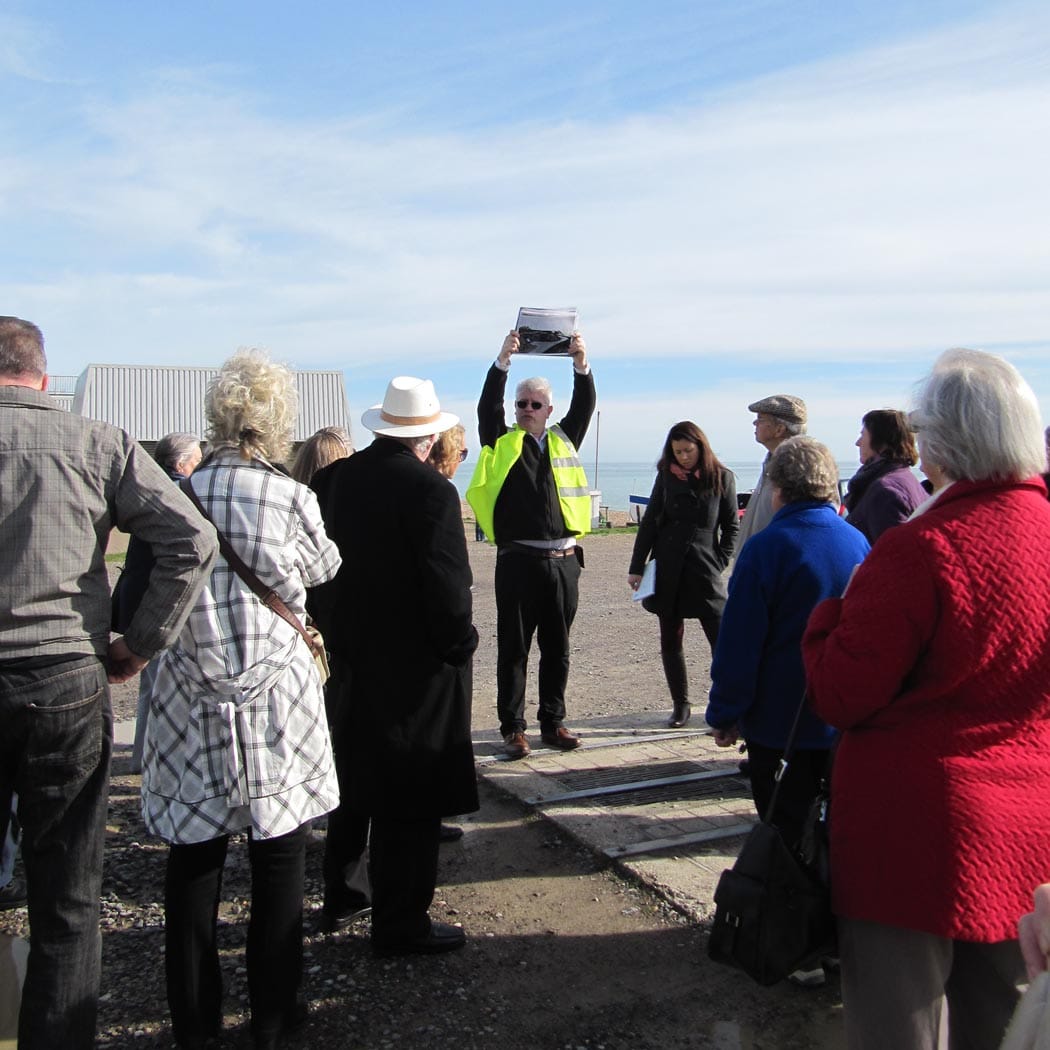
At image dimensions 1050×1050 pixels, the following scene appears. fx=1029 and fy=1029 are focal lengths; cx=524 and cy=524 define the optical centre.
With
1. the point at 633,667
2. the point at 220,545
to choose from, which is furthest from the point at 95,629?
the point at 633,667

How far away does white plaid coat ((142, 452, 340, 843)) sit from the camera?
3.11 meters

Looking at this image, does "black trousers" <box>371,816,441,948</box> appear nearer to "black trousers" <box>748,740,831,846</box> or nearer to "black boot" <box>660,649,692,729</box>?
"black trousers" <box>748,740,831,846</box>

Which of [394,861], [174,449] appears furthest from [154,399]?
[394,861]

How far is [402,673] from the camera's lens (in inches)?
147

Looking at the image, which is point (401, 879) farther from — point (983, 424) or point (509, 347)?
point (509, 347)

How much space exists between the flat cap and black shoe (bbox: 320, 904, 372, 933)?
302 centimetres

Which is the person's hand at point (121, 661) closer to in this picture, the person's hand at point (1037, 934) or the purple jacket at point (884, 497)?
the person's hand at point (1037, 934)

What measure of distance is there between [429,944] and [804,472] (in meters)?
2.17

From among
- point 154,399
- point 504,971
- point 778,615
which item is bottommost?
point 504,971

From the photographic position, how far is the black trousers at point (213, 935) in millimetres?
3148

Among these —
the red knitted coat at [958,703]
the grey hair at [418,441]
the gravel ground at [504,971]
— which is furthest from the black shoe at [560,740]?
the red knitted coat at [958,703]

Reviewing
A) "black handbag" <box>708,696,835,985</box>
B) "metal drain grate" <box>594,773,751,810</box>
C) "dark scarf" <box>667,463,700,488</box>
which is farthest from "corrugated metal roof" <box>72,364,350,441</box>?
"black handbag" <box>708,696,835,985</box>

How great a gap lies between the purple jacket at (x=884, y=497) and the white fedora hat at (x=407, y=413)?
7.09 ft

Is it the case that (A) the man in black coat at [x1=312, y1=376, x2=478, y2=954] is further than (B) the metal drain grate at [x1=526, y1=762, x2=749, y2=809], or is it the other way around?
(B) the metal drain grate at [x1=526, y1=762, x2=749, y2=809]
